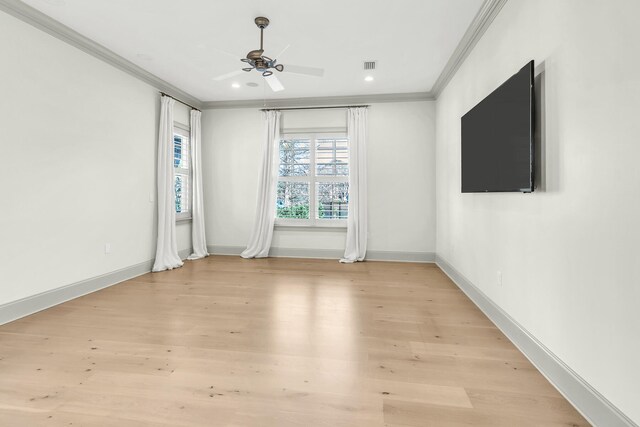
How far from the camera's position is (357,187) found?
18.9 ft

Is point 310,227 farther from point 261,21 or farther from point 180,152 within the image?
point 261,21

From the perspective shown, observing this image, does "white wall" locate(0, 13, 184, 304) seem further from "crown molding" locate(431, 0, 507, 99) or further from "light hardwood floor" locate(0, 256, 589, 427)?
"crown molding" locate(431, 0, 507, 99)

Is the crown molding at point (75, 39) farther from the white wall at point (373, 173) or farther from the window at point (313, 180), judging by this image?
the window at point (313, 180)

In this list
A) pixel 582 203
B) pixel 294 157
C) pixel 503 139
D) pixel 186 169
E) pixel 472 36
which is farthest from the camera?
pixel 294 157

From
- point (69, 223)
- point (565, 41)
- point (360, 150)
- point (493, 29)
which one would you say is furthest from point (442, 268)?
point (69, 223)

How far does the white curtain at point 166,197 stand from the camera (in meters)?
4.96

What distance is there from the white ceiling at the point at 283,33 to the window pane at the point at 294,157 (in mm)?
1371

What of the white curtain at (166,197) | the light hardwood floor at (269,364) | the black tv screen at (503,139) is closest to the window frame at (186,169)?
the white curtain at (166,197)

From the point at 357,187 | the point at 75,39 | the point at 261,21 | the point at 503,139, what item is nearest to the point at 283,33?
the point at 261,21

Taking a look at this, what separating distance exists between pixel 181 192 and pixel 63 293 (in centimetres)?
265

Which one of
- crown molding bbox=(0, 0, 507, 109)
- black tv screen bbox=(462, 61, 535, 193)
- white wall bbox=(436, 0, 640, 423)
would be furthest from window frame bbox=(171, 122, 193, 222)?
white wall bbox=(436, 0, 640, 423)

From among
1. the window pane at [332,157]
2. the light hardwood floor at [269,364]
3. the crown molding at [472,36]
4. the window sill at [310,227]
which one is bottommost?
the light hardwood floor at [269,364]

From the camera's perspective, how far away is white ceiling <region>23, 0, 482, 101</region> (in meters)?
3.07

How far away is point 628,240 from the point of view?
1.43 metres
